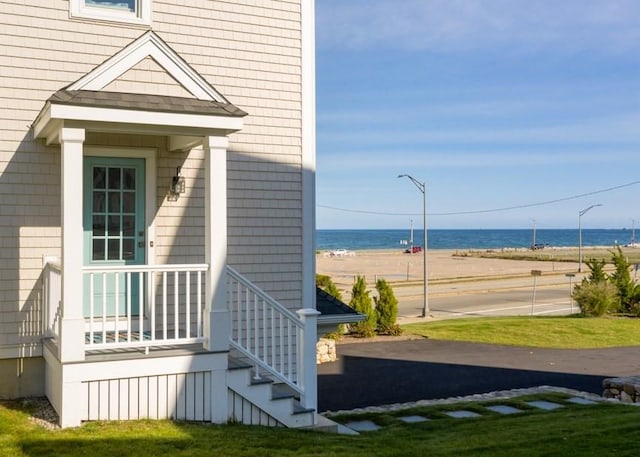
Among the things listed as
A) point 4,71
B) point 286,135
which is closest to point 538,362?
point 286,135

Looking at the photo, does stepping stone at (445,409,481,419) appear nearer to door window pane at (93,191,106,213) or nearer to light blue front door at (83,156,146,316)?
light blue front door at (83,156,146,316)

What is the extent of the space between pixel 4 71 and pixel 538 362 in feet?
37.2

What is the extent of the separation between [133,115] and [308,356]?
3262 millimetres

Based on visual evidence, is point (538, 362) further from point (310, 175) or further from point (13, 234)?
point (13, 234)

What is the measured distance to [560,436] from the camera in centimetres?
701

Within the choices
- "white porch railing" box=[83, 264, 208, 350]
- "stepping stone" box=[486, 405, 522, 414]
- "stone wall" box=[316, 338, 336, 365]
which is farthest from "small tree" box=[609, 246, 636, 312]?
"white porch railing" box=[83, 264, 208, 350]

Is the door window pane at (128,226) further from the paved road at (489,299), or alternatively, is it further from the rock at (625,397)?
the paved road at (489,299)

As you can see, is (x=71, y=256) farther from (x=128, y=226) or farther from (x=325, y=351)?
(x=325, y=351)

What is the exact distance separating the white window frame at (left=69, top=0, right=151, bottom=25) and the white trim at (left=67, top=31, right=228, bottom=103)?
3.61ft

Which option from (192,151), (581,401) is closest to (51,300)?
(192,151)

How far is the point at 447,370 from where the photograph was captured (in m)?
12.9

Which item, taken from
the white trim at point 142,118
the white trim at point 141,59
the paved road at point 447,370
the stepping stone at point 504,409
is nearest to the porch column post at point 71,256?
the white trim at point 142,118

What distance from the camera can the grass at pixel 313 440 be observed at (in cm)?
567

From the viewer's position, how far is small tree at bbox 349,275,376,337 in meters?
17.2
